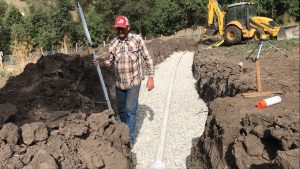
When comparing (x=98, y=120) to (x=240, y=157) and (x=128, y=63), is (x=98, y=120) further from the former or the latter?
(x=240, y=157)

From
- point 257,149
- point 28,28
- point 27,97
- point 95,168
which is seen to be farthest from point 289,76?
point 28,28

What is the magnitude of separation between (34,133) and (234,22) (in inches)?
616

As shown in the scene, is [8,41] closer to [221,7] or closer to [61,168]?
[221,7]

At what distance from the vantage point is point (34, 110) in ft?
20.0

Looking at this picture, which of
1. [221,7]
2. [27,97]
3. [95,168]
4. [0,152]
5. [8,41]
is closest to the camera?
[0,152]

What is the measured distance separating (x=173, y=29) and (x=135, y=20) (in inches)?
175

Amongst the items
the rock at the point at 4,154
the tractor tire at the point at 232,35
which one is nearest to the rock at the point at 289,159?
the rock at the point at 4,154

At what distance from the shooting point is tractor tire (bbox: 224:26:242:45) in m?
18.8

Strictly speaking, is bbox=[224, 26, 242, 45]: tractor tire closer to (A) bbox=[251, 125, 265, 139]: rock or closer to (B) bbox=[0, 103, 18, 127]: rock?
(B) bbox=[0, 103, 18, 127]: rock

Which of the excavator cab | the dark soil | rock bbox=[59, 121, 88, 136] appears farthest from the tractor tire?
rock bbox=[59, 121, 88, 136]

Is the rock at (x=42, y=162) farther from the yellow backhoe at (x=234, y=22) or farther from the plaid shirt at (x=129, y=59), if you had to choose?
the yellow backhoe at (x=234, y=22)

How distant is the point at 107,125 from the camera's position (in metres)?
5.77

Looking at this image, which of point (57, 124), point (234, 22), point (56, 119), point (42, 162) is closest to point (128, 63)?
point (56, 119)

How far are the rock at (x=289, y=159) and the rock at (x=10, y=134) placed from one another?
279 centimetres
